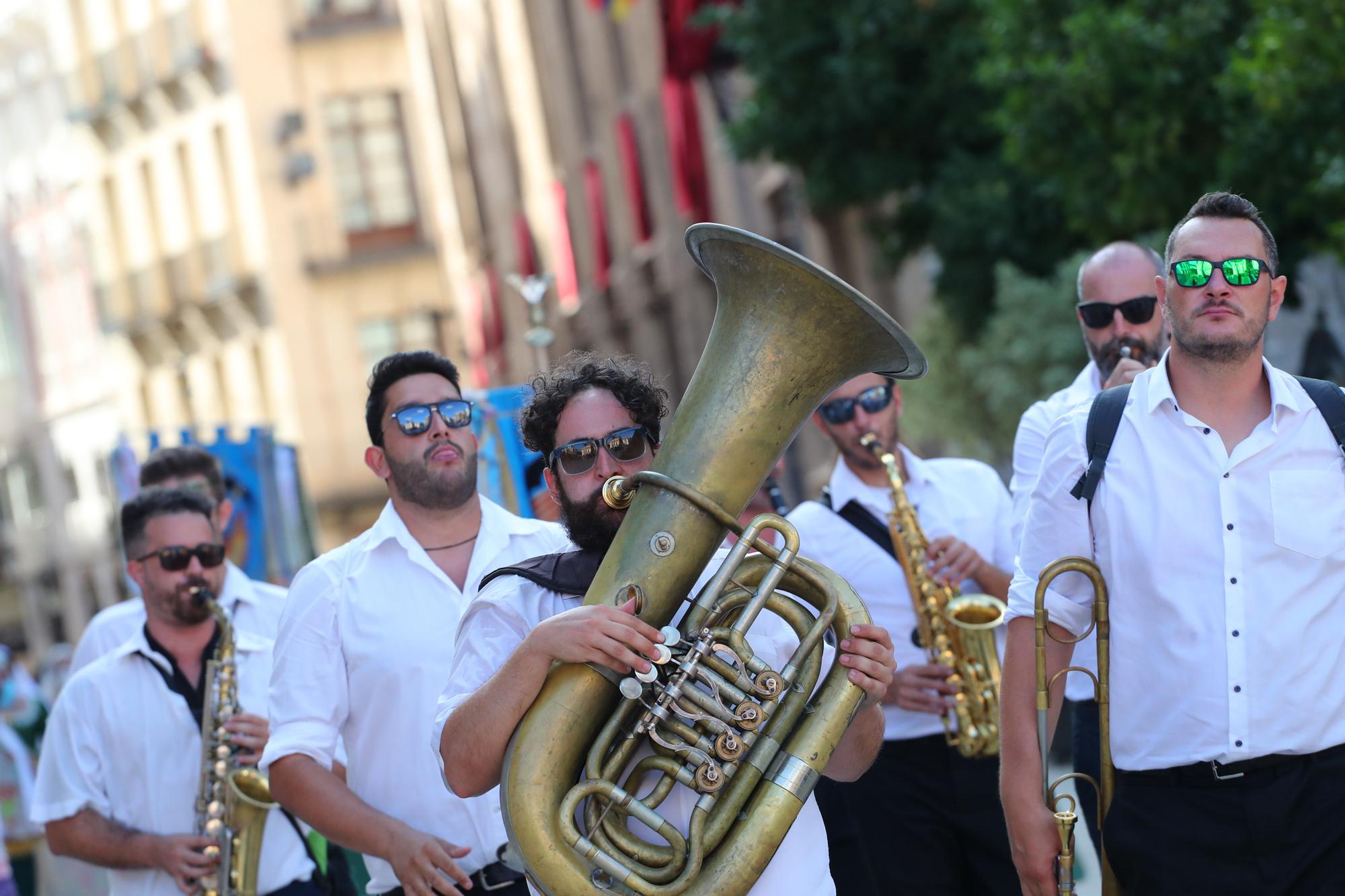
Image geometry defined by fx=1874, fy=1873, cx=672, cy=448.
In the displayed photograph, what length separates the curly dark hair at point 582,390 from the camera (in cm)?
401

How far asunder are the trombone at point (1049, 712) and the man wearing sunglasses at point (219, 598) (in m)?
2.89

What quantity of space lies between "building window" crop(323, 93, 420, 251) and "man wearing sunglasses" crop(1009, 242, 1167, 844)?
35.0m

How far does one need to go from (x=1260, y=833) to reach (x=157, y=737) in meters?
3.46

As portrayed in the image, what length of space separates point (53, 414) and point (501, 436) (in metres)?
43.6

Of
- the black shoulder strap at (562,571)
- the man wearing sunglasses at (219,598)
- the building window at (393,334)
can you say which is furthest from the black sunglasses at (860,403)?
the building window at (393,334)

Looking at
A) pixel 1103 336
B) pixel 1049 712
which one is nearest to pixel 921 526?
pixel 1103 336

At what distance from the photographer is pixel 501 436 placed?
809 cm

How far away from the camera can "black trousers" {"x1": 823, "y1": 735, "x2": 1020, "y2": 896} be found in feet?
18.9

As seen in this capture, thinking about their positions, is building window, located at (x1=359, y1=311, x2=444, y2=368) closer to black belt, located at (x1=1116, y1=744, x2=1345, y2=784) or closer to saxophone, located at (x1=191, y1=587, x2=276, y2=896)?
saxophone, located at (x1=191, y1=587, x2=276, y2=896)

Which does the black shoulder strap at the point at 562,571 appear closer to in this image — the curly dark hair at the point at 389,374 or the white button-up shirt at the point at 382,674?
the white button-up shirt at the point at 382,674

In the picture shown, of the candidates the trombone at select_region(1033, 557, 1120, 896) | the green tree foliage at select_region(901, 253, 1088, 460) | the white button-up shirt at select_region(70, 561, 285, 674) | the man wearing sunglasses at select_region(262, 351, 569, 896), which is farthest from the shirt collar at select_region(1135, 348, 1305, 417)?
the green tree foliage at select_region(901, 253, 1088, 460)

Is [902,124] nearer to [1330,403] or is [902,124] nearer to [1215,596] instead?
[1330,403]

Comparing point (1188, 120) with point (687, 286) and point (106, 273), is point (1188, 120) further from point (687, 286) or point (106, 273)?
point (106, 273)

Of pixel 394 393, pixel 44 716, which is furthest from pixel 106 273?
pixel 394 393
